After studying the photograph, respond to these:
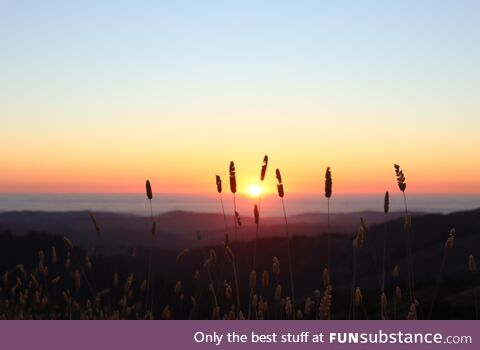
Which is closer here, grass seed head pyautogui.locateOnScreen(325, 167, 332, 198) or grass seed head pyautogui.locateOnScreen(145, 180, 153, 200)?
grass seed head pyautogui.locateOnScreen(325, 167, 332, 198)

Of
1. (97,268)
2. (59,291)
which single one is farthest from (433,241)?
(59,291)

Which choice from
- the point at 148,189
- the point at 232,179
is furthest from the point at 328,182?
the point at 148,189

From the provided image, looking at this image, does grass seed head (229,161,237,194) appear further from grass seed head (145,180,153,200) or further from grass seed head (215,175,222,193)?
grass seed head (145,180,153,200)

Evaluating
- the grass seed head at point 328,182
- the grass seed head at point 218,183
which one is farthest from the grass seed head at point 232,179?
the grass seed head at point 328,182

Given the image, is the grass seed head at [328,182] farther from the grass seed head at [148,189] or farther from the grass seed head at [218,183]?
the grass seed head at [148,189]

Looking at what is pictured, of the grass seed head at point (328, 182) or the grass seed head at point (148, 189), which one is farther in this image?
the grass seed head at point (148, 189)

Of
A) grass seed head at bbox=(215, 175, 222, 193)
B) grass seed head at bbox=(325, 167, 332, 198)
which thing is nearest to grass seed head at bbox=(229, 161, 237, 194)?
grass seed head at bbox=(215, 175, 222, 193)

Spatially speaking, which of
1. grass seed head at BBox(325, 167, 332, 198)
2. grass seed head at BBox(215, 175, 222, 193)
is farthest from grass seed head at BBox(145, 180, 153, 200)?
grass seed head at BBox(325, 167, 332, 198)

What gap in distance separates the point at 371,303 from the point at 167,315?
20.0ft

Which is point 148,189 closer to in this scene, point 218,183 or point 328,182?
point 218,183

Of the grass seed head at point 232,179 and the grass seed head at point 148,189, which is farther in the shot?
the grass seed head at point 148,189

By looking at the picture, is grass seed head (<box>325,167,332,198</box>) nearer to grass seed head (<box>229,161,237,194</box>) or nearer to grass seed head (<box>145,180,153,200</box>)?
grass seed head (<box>229,161,237,194</box>)

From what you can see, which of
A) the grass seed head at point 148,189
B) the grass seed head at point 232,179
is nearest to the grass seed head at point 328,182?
the grass seed head at point 232,179
